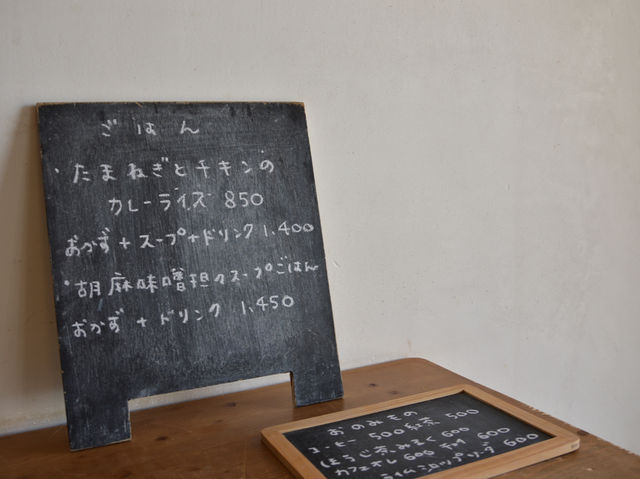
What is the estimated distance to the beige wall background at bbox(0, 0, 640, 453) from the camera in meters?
1.08

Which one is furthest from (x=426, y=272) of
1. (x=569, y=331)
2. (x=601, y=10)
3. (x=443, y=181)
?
(x=601, y=10)

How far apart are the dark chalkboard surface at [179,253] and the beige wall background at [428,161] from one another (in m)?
0.08

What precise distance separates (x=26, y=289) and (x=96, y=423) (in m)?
0.28

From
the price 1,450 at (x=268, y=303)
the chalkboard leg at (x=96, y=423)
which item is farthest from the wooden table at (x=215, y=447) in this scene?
the price 1,450 at (x=268, y=303)

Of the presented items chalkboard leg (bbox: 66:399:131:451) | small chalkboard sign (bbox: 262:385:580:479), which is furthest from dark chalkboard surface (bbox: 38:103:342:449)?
small chalkboard sign (bbox: 262:385:580:479)

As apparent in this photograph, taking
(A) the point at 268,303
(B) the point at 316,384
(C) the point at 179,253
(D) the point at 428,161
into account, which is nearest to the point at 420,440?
(B) the point at 316,384

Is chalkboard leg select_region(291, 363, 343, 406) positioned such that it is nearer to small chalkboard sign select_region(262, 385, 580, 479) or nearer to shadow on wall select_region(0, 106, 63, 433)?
small chalkboard sign select_region(262, 385, 580, 479)

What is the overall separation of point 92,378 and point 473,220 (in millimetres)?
952

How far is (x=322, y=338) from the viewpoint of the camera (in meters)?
1.17

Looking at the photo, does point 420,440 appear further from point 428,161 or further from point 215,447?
point 428,161

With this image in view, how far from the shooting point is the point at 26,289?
108 centimetres

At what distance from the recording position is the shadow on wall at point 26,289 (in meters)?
1.05

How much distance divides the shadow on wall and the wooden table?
76 millimetres

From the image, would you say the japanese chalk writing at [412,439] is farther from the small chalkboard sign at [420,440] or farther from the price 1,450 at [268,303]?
the price 1,450 at [268,303]
